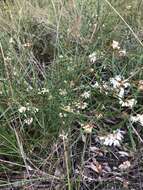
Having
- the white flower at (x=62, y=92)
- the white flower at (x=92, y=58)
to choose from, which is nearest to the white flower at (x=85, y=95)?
the white flower at (x=62, y=92)

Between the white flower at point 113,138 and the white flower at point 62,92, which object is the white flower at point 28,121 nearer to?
the white flower at point 62,92

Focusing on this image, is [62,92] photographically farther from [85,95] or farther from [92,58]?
[92,58]

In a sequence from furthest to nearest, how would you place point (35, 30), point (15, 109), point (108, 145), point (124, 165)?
1. point (35, 30)
2. point (15, 109)
3. point (108, 145)
4. point (124, 165)

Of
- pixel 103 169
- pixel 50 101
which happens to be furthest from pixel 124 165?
pixel 50 101

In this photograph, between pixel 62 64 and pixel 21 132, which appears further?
pixel 62 64

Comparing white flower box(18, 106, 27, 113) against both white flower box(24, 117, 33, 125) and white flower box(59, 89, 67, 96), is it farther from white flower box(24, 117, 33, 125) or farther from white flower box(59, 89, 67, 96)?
white flower box(59, 89, 67, 96)

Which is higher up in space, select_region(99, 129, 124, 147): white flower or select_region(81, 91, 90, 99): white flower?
select_region(81, 91, 90, 99): white flower

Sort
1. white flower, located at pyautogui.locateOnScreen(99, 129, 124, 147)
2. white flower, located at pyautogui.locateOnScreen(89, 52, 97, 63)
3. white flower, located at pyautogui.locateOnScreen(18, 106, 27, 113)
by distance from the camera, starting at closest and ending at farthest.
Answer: white flower, located at pyautogui.locateOnScreen(99, 129, 124, 147) < white flower, located at pyautogui.locateOnScreen(18, 106, 27, 113) < white flower, located at pyautogui.locateOnScreen(89, 52, 97, 63)

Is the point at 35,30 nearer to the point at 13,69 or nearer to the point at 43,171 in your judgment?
the point at 13,69

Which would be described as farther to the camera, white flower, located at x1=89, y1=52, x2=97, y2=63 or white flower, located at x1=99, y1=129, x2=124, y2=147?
white flower, located at x1=89, y1=52, x2=97, y2=63

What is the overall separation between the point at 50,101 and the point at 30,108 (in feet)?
0.29

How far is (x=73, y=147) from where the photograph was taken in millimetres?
1695

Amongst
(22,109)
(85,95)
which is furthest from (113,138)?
(22,109)

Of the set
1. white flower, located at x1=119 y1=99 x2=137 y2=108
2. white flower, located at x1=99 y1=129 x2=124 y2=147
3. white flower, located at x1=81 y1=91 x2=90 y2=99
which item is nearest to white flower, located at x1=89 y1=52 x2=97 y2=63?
white flower, located at x1=81 y1=91 x2=90 y2=99
